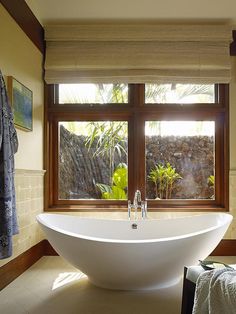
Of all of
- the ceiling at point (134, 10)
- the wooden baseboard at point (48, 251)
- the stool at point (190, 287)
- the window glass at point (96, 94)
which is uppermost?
the ceiling at point (134, 10)

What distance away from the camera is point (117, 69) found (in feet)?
12.6

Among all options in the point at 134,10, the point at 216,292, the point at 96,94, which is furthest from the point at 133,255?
the point at 134,10

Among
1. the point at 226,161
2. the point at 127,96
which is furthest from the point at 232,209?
the point at 127,96

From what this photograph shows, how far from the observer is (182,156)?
13.1 feet

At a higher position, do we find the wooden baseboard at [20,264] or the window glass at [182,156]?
the window glass at [182,156]

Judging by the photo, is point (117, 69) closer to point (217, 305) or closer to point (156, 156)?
point (156, 156)

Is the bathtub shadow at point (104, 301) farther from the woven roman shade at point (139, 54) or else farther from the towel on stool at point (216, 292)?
the woven roman shade at point (139, 54)

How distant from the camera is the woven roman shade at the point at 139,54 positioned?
3.81 metres

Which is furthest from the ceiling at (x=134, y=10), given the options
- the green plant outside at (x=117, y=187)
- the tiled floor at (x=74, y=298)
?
the tiled floor at (x=74, y=298)

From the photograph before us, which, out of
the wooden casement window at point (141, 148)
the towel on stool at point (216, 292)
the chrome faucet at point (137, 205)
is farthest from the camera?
the wooden casement window at point (141, 148)

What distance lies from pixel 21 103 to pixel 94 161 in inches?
45.7

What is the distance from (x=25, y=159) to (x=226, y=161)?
2.13 m

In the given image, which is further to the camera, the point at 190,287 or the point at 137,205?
the point at 137,205

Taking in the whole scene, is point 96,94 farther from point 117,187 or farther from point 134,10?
point 117,187
